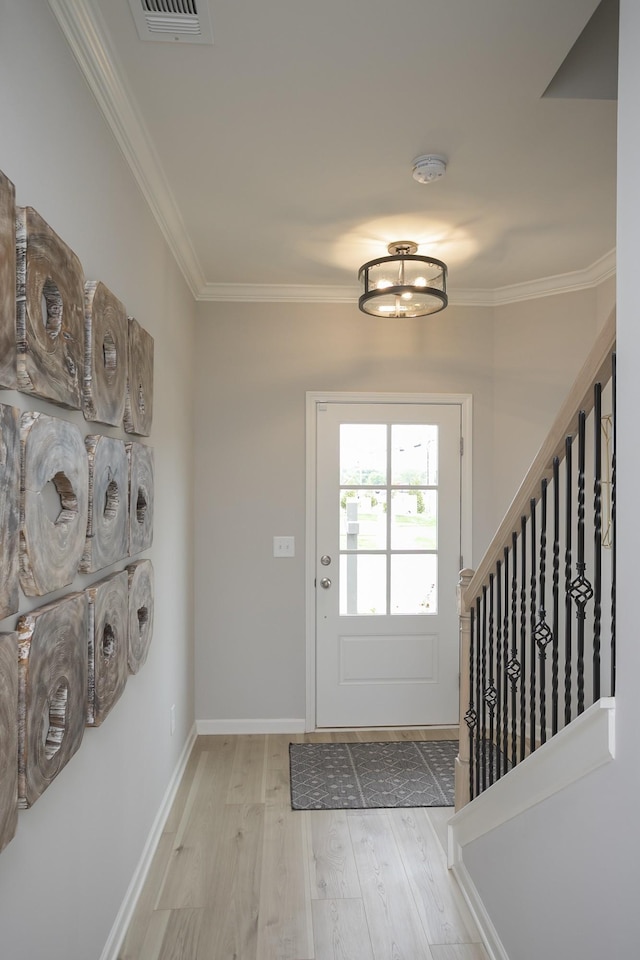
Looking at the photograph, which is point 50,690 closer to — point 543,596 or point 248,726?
point 543,596

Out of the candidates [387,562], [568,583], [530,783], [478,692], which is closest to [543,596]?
[568,583]

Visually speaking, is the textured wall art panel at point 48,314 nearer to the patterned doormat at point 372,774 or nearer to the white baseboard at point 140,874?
the white baseboard at point 140,874

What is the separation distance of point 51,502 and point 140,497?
31.4 inches

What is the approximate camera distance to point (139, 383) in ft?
7.81

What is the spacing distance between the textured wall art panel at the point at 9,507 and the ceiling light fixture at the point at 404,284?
7.22 ft

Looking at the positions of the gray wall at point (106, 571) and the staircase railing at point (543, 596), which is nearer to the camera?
the gray wall at point (106, 571)

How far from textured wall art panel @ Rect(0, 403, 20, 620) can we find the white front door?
2.81m

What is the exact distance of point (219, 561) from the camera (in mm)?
4016

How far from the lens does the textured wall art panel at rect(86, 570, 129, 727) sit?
1.82 metres

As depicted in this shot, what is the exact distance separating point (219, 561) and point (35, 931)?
2.60 metres

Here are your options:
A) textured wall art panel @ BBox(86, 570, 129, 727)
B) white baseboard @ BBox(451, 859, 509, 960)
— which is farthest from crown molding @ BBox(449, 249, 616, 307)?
white baseboard @ BBox(451, 859, 509, 960)

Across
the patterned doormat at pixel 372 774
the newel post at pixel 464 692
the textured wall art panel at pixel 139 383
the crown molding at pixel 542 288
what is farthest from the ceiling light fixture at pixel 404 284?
the patterned doormat at pixel 372 774

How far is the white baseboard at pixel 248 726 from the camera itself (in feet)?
13.1

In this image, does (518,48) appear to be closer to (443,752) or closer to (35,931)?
(35,931)
